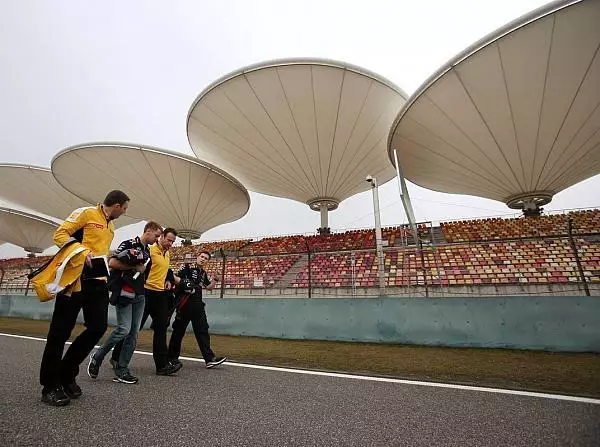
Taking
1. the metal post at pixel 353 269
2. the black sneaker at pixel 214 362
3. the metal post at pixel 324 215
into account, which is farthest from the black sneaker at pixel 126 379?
the metal post at pixel 324 215

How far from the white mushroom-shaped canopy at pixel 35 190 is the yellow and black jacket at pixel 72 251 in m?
35.5

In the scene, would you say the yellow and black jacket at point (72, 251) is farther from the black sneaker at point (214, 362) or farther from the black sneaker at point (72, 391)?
the black sneaker at point (214, 362)

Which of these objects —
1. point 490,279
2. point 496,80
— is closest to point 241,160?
point 496,80

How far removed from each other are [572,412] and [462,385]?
3.19ft

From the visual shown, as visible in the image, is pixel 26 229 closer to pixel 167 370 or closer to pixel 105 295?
pixel 167 370

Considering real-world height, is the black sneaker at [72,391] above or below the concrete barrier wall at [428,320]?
below

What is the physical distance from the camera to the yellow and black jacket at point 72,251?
2.42m

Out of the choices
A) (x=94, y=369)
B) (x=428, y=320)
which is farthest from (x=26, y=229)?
(x=428, y=320)

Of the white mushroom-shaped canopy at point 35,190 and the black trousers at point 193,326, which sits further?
the white mushroom-shaped canopy at point 35,190

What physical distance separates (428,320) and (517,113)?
1326cm

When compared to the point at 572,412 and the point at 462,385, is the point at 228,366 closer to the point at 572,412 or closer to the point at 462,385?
the point at 462,385

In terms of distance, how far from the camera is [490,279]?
898cm

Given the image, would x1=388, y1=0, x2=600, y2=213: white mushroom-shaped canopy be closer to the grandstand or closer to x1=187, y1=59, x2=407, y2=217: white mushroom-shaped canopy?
x1=187, y1=59, x2=407, y2=217: white mushroom-shaped canopy

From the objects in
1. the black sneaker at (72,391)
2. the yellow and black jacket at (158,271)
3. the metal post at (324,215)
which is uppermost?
the metal post at (324,215)
